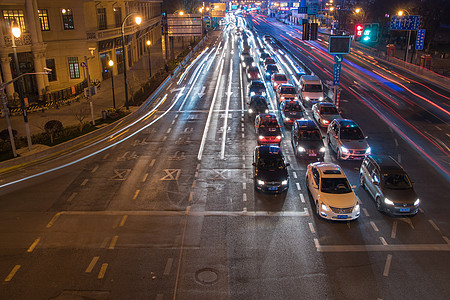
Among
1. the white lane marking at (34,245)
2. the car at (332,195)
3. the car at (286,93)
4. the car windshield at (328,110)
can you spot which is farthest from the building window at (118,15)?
the white lane marking at (34,245)

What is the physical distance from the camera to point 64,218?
55.9 feet

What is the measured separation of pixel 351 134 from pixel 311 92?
14.1 m

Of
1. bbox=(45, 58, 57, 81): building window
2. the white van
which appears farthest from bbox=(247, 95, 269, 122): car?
bbox=(45, 58, 57, 81): building window

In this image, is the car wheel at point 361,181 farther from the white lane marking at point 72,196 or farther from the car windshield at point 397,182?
the white lane marking at point 72,196

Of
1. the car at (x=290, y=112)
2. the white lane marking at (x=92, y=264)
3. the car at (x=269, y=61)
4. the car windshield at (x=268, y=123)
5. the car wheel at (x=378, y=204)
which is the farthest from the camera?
the car at (x=269, y=61)

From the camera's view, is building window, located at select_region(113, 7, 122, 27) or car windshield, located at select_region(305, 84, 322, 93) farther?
building window, located at select_region(113, 7, 122, 27)

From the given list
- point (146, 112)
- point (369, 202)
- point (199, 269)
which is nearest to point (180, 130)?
point (146, 112)

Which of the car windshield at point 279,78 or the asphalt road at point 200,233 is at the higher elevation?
the car windshield at point 279,78

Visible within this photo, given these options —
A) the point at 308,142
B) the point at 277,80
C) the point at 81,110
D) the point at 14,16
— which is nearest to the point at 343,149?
the point at 308,142

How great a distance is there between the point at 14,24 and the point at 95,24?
88.9 ft

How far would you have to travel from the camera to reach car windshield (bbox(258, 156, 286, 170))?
782 inches

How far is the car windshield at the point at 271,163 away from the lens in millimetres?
19875

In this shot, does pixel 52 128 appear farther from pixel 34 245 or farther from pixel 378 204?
pixel 378 204

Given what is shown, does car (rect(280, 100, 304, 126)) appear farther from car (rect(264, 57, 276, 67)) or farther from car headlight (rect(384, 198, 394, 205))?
car (rect(264, 57, 276, 67))
